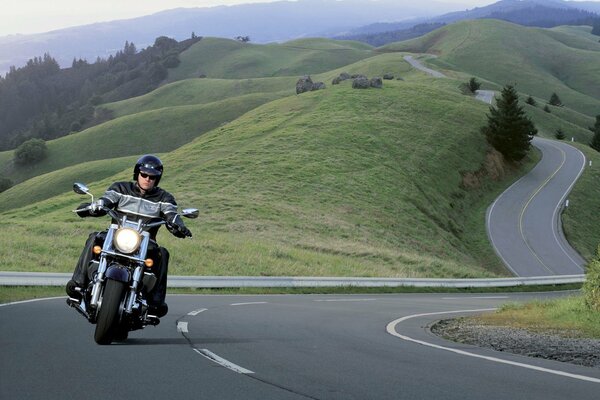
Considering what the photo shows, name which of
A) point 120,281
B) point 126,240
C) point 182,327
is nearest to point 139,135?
point 182,327

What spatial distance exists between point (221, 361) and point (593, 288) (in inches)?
362

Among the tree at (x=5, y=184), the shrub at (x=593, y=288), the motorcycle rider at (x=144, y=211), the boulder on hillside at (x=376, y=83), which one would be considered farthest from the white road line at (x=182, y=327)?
the tree at (x=5, y=184)

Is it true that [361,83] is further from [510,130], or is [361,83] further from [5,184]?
[5,184]

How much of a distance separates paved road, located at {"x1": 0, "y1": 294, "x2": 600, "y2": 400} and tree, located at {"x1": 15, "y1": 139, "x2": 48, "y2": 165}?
5039 inches

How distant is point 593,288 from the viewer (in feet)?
→ 50.6

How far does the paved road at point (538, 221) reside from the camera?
57312 millimetres

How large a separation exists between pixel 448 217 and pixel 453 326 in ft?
166

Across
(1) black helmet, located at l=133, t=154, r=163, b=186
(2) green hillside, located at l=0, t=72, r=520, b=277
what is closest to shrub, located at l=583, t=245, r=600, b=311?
(1) black helmet, located at l=133, t=154, r=163, b=186

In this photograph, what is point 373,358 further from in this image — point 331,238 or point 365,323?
point 331,238

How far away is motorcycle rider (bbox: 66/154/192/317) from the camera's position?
32.9ft

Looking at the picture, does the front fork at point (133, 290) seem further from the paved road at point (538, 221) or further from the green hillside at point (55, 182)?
the green hillside at point (55, 182)

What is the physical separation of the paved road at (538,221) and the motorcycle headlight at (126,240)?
4669cm

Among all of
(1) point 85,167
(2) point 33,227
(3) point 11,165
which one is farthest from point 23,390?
(3) point 11,165

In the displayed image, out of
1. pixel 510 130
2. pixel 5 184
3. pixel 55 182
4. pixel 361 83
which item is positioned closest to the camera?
pixel 510 130
